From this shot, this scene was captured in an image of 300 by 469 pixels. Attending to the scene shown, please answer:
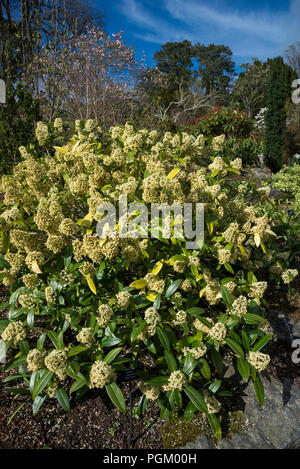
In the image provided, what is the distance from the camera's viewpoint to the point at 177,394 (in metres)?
1.70

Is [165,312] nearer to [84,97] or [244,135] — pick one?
[84,97]

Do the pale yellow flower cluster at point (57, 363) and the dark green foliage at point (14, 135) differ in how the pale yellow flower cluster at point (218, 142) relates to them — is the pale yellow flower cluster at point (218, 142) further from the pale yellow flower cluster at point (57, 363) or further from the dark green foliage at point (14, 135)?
the dark green foliage at point (14, 135)

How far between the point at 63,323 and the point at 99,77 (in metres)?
9.06

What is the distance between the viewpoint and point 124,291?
1.79 m

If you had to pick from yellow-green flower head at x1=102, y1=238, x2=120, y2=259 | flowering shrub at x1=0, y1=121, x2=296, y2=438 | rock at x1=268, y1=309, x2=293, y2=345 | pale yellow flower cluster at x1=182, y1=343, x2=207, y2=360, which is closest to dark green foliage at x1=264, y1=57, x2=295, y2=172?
rock at x1=268, y1=309, x2=293, y2=345

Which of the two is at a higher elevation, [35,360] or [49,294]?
[49,294]

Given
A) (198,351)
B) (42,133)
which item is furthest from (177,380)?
(42,133)

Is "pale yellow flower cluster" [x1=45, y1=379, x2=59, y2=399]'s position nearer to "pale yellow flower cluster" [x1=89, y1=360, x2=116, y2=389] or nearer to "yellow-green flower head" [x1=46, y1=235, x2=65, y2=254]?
"pale yellow flower cluster" [x1=89, y1=360, x2=116, y2=389]

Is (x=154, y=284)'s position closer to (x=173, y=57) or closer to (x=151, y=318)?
(x=151, y=318)

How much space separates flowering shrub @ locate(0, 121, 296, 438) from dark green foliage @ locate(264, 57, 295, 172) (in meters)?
9.69

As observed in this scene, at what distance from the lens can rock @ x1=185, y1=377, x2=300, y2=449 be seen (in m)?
1.90

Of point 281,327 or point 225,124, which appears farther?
point 225,124

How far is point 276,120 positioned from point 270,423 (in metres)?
11.2

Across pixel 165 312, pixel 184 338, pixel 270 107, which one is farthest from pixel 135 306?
pixel 270 107
